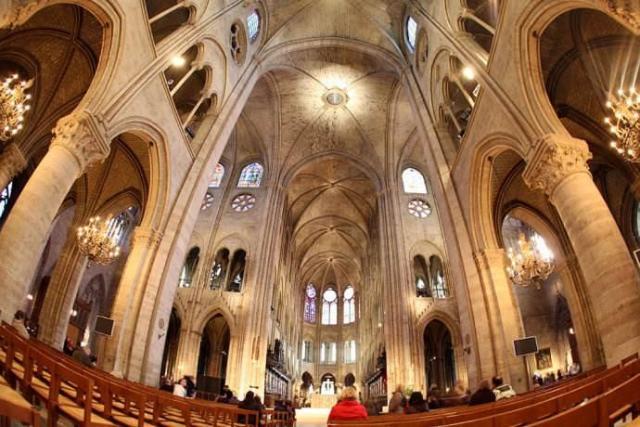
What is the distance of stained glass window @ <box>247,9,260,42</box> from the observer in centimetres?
1755

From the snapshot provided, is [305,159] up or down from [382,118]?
down

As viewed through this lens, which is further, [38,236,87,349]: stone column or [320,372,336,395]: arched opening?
[320,372,336,395]: arched opening

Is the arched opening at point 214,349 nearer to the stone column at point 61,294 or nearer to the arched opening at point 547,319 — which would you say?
the stone column at point 61,294

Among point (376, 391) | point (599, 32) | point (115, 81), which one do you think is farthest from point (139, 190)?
point (376, 391)

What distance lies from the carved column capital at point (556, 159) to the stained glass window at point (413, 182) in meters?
16.3

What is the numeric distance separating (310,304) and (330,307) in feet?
7.82

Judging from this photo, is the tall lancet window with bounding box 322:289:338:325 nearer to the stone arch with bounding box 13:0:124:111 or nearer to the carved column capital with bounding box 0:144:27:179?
the carved column capital with bounding box 0:144:27:179

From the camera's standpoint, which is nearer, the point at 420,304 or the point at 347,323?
the point at 420,304

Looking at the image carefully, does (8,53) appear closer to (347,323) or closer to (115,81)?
(115,81)

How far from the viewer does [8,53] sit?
1095 cm

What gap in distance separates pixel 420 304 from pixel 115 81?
17.1 m

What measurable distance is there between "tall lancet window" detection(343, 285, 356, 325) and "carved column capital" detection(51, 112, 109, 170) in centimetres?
3686

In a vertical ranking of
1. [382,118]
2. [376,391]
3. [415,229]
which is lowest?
[376,391]

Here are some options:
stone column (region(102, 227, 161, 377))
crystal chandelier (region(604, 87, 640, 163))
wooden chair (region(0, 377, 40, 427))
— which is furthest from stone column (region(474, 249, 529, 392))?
wooden chair (region(0, 377, 40, 427))
